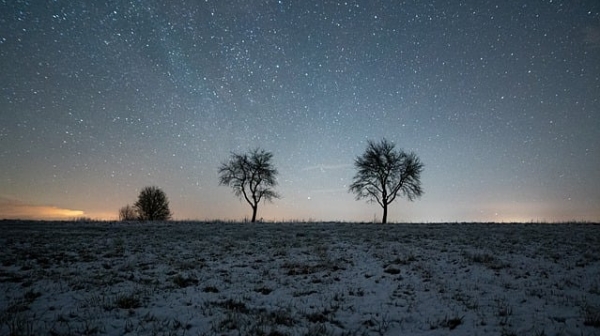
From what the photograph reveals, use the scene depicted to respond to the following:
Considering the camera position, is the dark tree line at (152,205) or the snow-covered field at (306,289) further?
the dark tree line at (152,205)

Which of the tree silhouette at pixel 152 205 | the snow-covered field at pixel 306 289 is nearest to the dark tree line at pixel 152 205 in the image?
the tree silhouette at pixel 152 205

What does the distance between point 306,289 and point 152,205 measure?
5892 centimetres

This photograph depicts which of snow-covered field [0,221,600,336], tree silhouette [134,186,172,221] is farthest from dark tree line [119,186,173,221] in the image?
snow-covered field [0,221,600,336]

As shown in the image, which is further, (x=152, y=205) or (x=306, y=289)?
(x=152, y=205)

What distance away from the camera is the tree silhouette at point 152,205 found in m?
60.7

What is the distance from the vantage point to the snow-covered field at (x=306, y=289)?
703 centimetres

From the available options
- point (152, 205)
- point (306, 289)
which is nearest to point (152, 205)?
point (152, 205)

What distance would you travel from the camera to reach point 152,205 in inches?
2405

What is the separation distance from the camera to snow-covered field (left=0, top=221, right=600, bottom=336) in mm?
7027

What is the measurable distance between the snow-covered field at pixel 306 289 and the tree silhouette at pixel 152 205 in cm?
4670

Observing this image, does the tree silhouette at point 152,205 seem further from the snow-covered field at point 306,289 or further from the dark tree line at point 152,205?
the snow-covered field at point 306,289

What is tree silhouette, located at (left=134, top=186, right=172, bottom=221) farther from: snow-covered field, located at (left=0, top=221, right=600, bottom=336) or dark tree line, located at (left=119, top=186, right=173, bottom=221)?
snow-covered field, located at (left=0, top=221, right=600, bottom=336)

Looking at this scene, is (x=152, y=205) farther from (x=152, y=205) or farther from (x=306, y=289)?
(x=306, y=289)

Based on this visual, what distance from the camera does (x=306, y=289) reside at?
9.77 m
